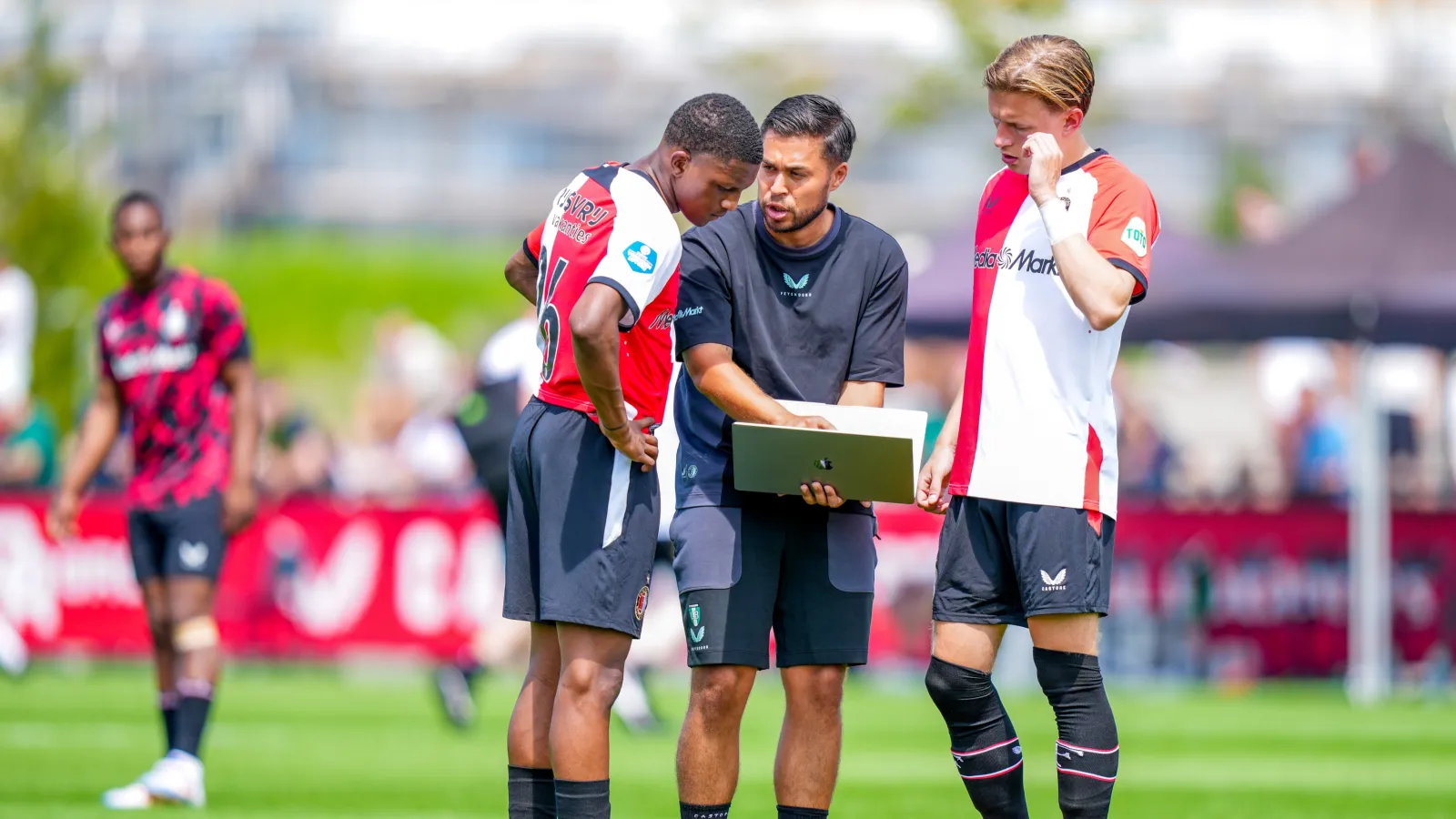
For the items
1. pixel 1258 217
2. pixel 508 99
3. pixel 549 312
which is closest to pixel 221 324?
pixel 549 312

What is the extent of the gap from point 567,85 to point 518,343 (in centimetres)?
5515

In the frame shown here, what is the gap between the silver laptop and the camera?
648cm

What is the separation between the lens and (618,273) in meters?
6.46

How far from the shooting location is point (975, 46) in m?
25.3

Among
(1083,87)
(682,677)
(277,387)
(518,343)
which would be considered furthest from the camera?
(277,387)

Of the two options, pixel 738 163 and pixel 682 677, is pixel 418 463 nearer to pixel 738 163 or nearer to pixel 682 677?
pixel 682 677

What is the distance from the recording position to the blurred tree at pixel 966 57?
24812mm

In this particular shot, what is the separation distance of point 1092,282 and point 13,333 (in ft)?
47.7

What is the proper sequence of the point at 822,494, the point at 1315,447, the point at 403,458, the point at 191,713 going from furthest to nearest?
the point at 403,458
the point at 1315,447
the point at 191,713
the point at 822,494

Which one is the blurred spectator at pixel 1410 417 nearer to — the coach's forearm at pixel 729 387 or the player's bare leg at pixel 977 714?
the player's bare leg at pixel 977 714

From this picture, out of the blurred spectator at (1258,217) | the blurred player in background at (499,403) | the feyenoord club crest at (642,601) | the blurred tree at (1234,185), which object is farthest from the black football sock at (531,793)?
the blurred tree at (1234,185)

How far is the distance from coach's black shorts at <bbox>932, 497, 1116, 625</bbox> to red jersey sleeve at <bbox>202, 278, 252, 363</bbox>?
462 cm

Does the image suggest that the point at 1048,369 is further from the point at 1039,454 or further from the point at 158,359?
the point at 158,359

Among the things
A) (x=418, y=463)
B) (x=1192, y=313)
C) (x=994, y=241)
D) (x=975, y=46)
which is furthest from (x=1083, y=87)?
(x=975, y=46)
